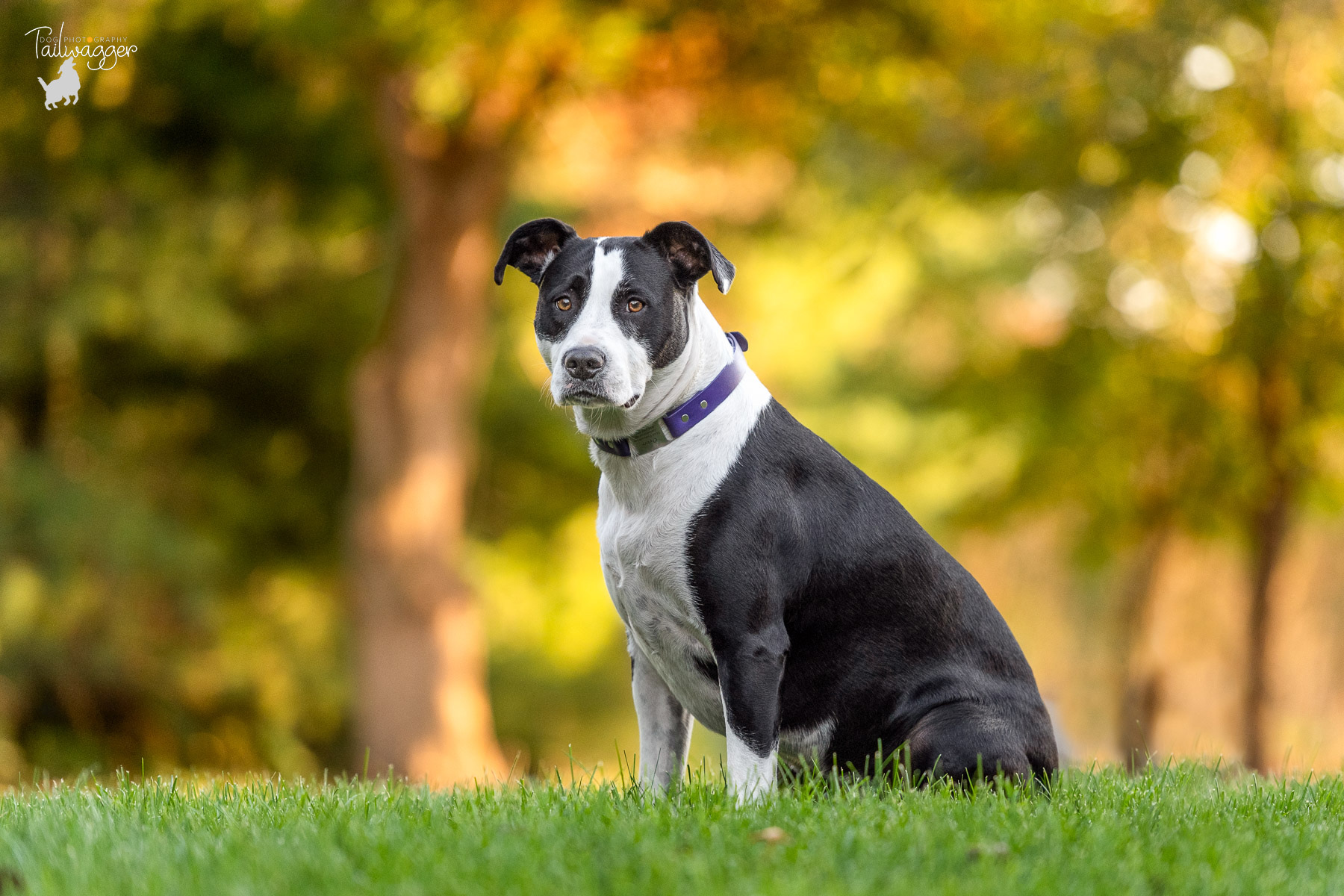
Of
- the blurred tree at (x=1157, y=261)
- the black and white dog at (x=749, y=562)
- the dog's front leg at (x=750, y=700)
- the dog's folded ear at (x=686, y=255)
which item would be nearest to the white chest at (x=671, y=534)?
the black and white dog at (x=749, y=562)

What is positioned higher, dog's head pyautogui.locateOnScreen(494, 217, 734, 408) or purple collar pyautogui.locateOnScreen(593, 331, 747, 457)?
dog's head pyautogui.locateOnScreen(494, 217, 734, 408)

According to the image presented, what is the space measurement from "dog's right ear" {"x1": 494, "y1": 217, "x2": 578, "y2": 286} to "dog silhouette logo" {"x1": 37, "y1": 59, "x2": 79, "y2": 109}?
8085 mm

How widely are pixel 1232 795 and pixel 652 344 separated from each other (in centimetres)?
253

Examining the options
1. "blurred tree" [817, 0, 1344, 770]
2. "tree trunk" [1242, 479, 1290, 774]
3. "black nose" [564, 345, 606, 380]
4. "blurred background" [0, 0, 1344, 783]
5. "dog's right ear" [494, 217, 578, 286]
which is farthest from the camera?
"tree trunk" [1242, 479, 1290, 774]

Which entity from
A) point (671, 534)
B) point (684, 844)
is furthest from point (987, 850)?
point (671, 534)

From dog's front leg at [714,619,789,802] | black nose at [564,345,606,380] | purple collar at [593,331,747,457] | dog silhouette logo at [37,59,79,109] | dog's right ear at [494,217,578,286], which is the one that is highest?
dog silhouette logo at [37,59,79,109]

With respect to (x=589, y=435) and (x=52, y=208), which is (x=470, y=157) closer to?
(x=52, y=208)

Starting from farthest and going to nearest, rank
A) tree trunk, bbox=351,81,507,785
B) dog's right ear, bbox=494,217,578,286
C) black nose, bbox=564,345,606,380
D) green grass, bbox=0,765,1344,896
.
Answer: tree trunk, bbox=351,81,507,785
dog's right ear, bbox=494,217,578,286
black nose, bbox=564,345,606,380
green grass, bbox=0,765,1344,896

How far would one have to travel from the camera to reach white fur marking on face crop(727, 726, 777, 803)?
372 cm

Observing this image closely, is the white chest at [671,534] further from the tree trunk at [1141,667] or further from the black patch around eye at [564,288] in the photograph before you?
the tree trunk at [1141,667]

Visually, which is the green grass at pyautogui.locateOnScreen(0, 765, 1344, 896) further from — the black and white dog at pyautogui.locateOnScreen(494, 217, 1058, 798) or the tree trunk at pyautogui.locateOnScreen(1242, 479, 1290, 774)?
the tree trunk at pyautogui.locateOnScreen(1242, 479, 1290, 774)

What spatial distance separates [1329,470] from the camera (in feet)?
31.7

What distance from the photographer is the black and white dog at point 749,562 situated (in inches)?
148

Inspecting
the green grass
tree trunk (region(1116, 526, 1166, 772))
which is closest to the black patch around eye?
the green grass
